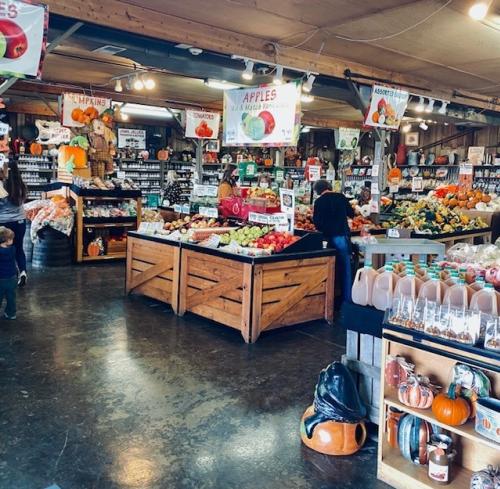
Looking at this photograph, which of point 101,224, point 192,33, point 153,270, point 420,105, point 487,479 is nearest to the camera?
point 487,479

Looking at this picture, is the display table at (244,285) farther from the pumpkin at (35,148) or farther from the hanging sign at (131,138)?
the hanging sign at (131,138)

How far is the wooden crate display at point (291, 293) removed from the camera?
5.27 metres

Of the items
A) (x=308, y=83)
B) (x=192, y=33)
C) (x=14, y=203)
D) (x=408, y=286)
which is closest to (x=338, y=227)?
(x=308, y=83)

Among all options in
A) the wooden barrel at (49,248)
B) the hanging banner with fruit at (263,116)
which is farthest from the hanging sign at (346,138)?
the wooden barrel at (49,248)

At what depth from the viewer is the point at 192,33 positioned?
601cm

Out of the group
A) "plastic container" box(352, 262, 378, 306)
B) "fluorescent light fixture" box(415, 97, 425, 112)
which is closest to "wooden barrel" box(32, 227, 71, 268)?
"fluorescent light fixture" box(415, 97, 425, 112)

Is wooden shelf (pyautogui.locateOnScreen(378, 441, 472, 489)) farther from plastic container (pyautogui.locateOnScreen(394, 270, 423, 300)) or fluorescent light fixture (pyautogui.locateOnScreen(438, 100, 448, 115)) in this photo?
fluorescent light fixture (pyautogui.locateOnScreen(438, 100, 448, 115))

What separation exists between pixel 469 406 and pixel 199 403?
1.92 m

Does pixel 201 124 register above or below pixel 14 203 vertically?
above

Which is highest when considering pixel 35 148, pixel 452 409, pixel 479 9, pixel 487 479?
pixel 479 9

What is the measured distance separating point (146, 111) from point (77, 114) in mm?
6525

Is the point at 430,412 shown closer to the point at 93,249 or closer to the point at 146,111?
the point at 93,249

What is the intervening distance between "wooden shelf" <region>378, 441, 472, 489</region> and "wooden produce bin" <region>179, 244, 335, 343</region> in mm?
2461

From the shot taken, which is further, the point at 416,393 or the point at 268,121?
the point at 268,121
